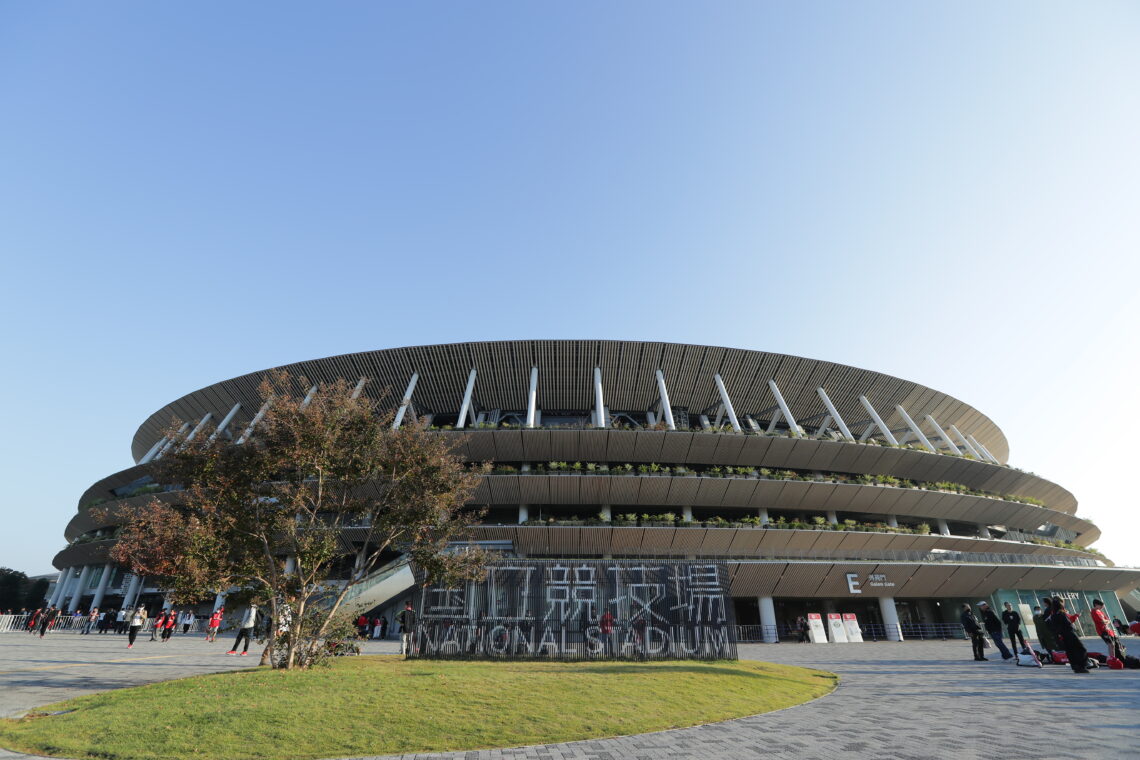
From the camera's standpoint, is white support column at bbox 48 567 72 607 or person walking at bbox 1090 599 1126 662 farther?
white support column at bbox 48 567 72 607

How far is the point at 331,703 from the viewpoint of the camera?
28.4 ft

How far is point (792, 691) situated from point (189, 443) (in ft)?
47.8

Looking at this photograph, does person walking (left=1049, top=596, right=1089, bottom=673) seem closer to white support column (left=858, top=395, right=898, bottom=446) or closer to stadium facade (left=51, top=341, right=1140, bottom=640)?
stadium facade (left=51, top=341, right=1140, bottom=640)

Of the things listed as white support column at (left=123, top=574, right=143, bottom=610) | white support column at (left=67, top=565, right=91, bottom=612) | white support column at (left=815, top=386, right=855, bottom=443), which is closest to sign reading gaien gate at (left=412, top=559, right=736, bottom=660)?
white support column at (left=815, top=386, right=855, bottom=443)

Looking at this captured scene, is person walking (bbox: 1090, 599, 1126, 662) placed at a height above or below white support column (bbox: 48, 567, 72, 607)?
below

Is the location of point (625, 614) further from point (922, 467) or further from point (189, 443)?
point (922, 467)

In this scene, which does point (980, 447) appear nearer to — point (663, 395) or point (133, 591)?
point (663, 395)

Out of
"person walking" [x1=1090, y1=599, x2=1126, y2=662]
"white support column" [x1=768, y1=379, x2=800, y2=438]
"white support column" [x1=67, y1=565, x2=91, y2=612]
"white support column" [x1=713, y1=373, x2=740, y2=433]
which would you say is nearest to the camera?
"person walking" [x1=1090, y1=599, x2=1126, y2=662]

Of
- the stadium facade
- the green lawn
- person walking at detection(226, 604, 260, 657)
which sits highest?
the stadium facade

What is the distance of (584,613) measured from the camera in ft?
53.5

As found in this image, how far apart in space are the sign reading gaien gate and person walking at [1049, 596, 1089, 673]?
7403mm

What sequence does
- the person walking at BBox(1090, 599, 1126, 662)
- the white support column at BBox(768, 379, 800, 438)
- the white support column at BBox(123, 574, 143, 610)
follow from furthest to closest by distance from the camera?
the white support column at BBox(123, 574, 143, 610) < the white support column at BBox(768, 379, 800, 438) < the person walking at BBox(1090, 599, 1126, 662)

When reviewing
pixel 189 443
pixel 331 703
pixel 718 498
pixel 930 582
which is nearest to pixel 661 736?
pixel 331 703

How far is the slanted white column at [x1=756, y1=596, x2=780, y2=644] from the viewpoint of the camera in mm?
28141
